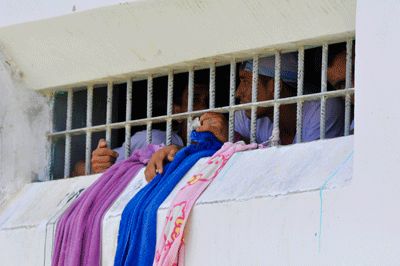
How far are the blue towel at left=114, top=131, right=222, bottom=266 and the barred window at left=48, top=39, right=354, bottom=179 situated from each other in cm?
18

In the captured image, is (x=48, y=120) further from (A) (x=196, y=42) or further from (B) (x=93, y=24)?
(A) (x=196, y=42)

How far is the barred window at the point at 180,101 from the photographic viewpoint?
324 cm

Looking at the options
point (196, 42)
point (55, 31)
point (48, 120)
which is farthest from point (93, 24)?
point (48, 120)

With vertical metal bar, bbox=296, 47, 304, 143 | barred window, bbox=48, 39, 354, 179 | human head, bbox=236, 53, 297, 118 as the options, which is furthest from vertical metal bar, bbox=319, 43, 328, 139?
human head, bbox=236, 53, 297, 118

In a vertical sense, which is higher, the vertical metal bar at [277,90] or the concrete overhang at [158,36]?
the concrete overhang at [158,36]

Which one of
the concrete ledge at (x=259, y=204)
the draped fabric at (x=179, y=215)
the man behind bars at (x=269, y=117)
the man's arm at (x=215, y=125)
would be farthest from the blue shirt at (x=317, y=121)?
the draped fabric at (x=179, y=215)

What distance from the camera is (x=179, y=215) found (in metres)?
3.04

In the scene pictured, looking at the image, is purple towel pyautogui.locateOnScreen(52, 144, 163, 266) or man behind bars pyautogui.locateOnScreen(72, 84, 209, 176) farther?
man behind bars pyautogui.locateOnScreen(72, 84, 209, 176)

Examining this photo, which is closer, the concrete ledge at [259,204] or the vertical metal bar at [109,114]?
the concrete ledge at [259,204]

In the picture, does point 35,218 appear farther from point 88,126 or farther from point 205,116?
point 205,116

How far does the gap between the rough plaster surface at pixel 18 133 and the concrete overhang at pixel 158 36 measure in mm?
77

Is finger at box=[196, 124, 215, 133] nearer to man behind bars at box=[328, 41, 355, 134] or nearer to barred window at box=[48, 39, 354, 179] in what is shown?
barred window at box=[48, 39, 354, 179]

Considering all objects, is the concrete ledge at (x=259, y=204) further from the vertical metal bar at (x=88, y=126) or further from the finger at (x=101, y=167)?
the vertical metal bar at (x=88, y=126)

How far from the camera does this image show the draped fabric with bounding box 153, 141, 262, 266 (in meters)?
3.00
